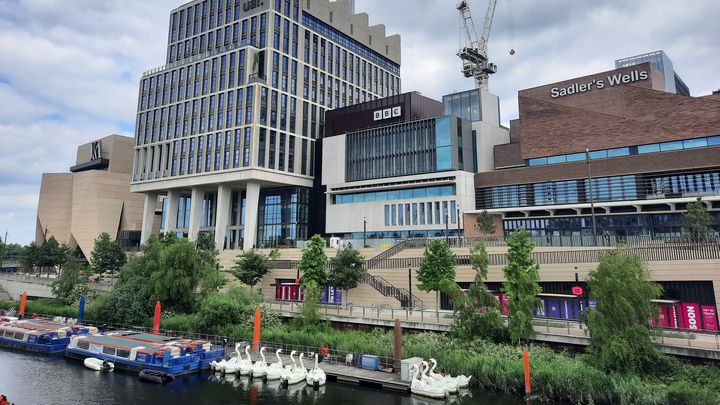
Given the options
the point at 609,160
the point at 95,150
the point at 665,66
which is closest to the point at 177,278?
the point at 609,160

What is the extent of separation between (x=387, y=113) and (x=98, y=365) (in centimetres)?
5567

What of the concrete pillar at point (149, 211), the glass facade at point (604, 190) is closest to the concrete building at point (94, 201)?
the concrete pillar at point (149, 211)

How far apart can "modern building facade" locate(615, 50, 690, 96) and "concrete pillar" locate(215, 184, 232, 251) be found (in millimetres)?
90411

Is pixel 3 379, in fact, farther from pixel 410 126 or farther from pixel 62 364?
pixel 410 126

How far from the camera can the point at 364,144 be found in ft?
248

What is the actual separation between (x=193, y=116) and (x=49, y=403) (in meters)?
67.1

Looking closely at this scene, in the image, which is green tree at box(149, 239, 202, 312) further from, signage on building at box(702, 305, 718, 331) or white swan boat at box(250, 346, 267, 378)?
signage on building at box(702, 305, 718, 331)

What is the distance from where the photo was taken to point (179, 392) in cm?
2669

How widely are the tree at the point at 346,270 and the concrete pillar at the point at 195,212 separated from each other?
48669 mm

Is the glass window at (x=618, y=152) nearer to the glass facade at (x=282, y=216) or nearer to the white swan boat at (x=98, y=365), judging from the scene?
the glass facade at (x=282, y=216)

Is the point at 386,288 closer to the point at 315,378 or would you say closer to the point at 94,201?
the point at 315,378

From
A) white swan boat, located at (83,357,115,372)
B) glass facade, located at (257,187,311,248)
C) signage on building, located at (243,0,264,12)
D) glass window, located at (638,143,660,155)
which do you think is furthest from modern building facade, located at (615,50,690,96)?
white swan boat, located at (83,357,115,372)

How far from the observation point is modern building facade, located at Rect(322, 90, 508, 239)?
6544 cm

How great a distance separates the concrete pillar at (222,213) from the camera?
78188 mm
